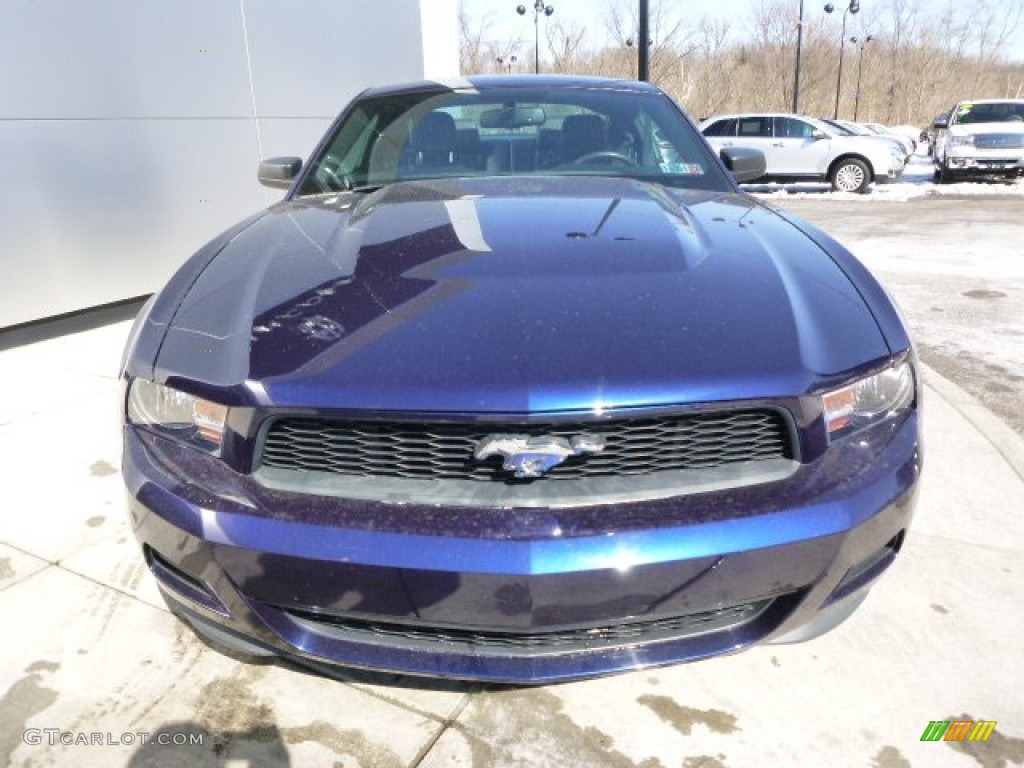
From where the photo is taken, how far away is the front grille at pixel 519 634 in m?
1.57

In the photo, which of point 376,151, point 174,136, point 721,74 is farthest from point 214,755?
point 721,74

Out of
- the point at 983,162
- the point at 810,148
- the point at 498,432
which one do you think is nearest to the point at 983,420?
the point at 498,432

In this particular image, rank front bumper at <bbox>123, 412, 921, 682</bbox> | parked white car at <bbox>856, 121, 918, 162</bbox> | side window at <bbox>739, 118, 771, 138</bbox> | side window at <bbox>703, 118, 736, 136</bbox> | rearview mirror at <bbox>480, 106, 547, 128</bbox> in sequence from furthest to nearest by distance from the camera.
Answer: parked white car at <bbox>856, 121, 918, 162</bbox> < side window at <bbox>703, 118, 736, 136</bbox> < side window at <bbox>739, 118, 771, 138</bbox> < rearview mirror at <bbox>480, 106, 547, 128</bbox> < front bumper at <bbox>123, 412, 921, 682</bbox>

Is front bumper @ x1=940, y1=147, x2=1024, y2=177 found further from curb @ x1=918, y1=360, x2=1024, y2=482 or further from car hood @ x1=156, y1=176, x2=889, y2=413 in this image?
car hood @ x1=156, y1=176, x2=889, y2=413

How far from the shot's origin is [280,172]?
332cm

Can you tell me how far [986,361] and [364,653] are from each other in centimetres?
434

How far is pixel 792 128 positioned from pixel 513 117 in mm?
14231

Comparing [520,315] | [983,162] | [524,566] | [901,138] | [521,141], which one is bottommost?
[983,162]

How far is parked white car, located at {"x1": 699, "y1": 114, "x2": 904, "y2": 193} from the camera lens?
15305 mm

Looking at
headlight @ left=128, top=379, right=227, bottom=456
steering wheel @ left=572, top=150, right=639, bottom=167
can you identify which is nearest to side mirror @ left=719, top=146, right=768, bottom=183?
steering wheel @ left=572, top=150, right=639, bottom=167

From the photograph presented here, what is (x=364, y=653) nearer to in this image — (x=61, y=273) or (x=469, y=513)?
(x=469, y=513)

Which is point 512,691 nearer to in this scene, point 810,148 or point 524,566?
point 524,566

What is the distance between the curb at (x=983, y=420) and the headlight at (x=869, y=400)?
1.76 metres

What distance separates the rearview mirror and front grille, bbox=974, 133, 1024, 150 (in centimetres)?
1599
